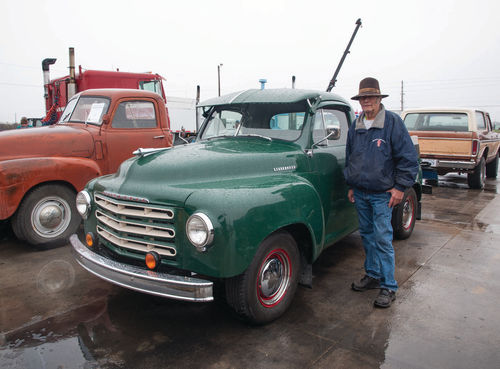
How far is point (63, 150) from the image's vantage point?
513 cm

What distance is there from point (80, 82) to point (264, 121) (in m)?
8.03

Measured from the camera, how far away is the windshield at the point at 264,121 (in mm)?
3785

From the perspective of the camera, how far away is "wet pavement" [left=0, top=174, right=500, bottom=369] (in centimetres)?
259

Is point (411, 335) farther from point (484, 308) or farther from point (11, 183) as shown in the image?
point (11, 183)

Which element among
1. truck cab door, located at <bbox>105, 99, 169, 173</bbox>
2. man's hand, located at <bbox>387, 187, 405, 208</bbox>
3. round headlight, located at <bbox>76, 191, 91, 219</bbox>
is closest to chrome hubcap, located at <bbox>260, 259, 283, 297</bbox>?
man's hand, located at <bbox>387, 187, 405, 208</bbox>

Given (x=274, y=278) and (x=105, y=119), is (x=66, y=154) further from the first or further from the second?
(x=274, y=278)

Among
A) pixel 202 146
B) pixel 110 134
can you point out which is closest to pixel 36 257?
pixel 110 134

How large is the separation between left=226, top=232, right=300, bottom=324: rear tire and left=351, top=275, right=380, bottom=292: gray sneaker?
79cm

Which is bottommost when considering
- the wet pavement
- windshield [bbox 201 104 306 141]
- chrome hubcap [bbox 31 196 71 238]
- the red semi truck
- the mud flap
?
the wet pavement

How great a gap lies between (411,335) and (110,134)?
457cm

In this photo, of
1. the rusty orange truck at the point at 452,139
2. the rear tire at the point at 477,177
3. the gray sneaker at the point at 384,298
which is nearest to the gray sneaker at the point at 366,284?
the gray sneaker at the point at 384,298

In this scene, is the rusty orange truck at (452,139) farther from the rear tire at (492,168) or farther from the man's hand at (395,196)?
the man's hand at (395,196)

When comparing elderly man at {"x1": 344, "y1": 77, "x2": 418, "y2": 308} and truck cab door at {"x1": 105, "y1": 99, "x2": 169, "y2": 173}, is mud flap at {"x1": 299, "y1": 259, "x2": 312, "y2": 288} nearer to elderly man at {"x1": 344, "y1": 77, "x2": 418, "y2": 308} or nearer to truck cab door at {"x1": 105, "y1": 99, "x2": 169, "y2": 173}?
elderly man at {"x1": 344, "y1": 77, "x2": 418, "y2": 308}

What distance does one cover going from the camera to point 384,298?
10.9 ft
